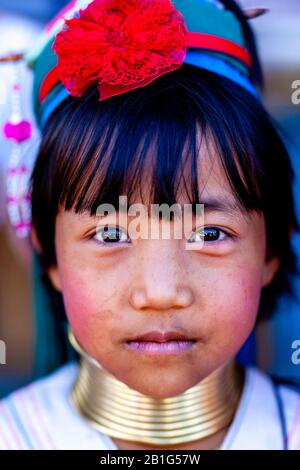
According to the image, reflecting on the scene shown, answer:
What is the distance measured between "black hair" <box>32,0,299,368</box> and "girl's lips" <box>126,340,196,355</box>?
0.27 metres

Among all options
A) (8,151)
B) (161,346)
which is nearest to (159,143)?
(161,346)

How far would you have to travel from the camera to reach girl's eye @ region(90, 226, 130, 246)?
1149 millimetres

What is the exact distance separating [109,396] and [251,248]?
1.46 ft

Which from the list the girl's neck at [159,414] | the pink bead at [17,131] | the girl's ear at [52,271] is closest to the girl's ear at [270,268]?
the girl's neck at [159,414]

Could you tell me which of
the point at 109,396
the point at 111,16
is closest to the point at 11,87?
the point at 111,16

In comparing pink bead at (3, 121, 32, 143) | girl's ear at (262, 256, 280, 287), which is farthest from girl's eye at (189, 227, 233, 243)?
pink bead at (3, 121, 32, 143)

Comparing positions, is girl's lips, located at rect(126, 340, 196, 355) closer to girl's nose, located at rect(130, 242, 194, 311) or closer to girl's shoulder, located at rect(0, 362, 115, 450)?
girl's nose, located at rect(130, 242, 194, 311)

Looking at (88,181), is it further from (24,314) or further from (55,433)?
(24,314)

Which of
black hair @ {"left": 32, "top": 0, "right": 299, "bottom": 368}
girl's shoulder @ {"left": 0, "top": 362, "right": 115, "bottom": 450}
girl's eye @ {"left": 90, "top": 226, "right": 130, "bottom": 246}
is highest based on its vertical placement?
black hair @ {"left": 32, "top": 0, "right": 299, "bottom": 368}

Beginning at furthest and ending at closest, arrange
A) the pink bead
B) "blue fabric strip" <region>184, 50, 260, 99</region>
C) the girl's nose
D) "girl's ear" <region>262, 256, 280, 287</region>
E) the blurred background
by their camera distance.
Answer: the blurred background, the pink bead, "girl's ear" <region>262, 256, 280, 287</region>, "blue fabric strip" <region>184, 50, 260, 99</region>, the girl's nose

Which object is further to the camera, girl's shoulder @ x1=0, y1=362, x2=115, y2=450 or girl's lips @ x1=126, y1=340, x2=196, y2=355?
girl's shoulder @ x1=0, y1=362, x2=115, y2=450

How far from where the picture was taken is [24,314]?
2.14 m
